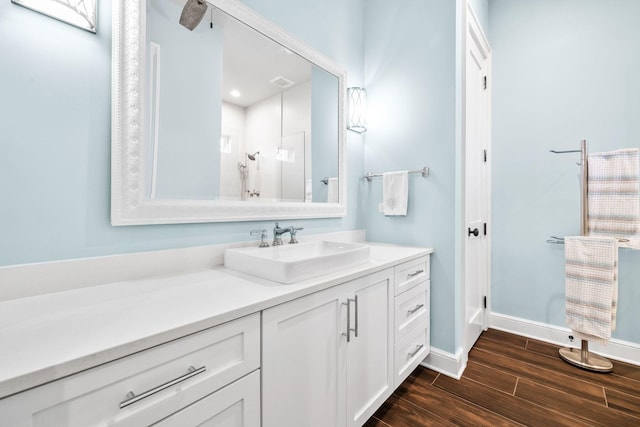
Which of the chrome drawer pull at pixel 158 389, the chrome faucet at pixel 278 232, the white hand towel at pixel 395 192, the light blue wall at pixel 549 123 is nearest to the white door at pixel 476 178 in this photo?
the light blue wall at pixel 549 123

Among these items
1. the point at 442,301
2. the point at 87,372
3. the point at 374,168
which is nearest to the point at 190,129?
the point at 87,372

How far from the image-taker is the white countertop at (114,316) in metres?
0.49

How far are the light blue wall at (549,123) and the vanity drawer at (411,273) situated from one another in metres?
1.16

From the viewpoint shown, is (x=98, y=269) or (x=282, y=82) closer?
(x=98, y=269)

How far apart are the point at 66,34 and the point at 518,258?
3.07 m

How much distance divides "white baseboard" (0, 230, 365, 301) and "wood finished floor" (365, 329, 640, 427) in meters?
1.16

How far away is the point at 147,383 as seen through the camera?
0.61 meters

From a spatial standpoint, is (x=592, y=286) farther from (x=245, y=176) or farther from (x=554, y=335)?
(x=245, y=176)

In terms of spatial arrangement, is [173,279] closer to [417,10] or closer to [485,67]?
[417,10]

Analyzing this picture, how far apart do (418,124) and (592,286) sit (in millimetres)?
1554

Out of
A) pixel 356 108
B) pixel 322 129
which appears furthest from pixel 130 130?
pixel 356 108

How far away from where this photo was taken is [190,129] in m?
1.20

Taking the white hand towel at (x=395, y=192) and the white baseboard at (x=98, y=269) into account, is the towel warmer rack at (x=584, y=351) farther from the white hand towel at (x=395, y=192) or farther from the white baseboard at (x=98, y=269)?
the white baseboard at (x=98, y=269)

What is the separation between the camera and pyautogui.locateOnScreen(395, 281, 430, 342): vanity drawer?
1.48 m
